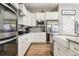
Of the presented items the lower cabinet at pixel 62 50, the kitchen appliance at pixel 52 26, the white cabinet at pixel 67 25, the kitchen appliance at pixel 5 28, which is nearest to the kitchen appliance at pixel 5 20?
the kitchen appliance at pixel 5 28

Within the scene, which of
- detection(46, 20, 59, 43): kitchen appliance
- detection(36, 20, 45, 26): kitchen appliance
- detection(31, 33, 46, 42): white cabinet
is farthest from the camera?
detection(36, 20, 45, 26): kitchen appliance

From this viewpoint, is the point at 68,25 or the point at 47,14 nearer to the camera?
the point at 68,25

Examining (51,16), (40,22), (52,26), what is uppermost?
(51,16)

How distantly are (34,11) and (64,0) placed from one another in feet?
18.1

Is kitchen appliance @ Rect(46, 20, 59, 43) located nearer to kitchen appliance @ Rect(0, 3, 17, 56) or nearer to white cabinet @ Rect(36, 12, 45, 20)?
white cabinet @ Rect(36, 12, 45, 20)

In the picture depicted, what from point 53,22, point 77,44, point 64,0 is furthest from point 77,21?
point 64,0

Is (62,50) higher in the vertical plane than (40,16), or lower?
lower

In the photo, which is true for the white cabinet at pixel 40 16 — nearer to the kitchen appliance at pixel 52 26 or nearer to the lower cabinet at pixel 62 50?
the kitchen appliance at pixel 52 26

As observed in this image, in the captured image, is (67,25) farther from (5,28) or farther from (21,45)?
(5,28)

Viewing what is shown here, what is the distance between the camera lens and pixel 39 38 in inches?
231

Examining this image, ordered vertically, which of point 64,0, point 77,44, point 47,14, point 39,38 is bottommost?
point 39,38

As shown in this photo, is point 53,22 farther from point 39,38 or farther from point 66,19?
point 39,38

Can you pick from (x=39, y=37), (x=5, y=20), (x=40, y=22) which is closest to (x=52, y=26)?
(x=40, y=22)

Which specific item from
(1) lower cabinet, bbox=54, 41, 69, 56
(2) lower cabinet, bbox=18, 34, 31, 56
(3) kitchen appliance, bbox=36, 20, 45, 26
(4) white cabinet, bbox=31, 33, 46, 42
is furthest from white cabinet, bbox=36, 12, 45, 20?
(1) lower cabinet, bbox=54, 41, 69, 56
